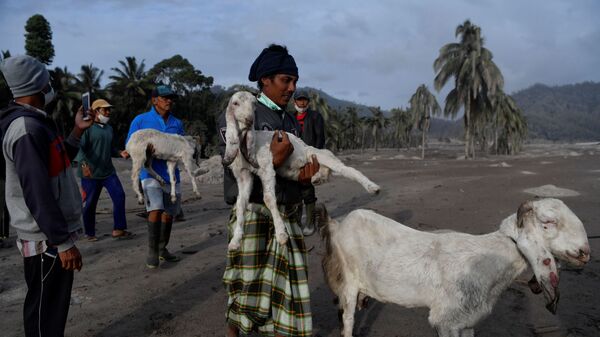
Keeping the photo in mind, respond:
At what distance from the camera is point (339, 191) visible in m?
12.0

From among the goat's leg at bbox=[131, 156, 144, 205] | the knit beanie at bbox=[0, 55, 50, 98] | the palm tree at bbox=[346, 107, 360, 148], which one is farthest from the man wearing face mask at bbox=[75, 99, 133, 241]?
the palm tree at bbox=[346, 107, 360, 148]

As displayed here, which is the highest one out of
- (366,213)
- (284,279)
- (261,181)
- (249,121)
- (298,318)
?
(249,121)

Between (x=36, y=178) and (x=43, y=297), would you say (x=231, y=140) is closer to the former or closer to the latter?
(x=36, y=178)

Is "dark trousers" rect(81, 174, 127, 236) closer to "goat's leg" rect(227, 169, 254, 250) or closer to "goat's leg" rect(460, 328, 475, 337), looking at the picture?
"goat's leg" rect(227, 169, 254, 250)

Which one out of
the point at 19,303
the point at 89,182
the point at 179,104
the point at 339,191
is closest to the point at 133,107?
the point at 179,104

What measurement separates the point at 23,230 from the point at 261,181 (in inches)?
58.9

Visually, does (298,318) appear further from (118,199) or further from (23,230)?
(118,199)

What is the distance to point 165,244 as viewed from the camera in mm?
5105

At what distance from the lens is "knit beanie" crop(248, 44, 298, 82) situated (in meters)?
2.37

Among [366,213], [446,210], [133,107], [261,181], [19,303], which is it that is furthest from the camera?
[133,107]

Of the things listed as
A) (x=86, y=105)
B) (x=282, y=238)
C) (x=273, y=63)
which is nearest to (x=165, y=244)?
(x=86, y=105)

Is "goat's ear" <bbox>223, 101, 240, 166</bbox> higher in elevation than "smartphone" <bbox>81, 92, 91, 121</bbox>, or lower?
lower

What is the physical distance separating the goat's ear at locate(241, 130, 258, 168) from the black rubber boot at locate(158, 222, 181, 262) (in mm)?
3289

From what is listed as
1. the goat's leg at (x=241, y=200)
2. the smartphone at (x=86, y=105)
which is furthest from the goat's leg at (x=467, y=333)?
the smartphone at (x=86, y=105)
